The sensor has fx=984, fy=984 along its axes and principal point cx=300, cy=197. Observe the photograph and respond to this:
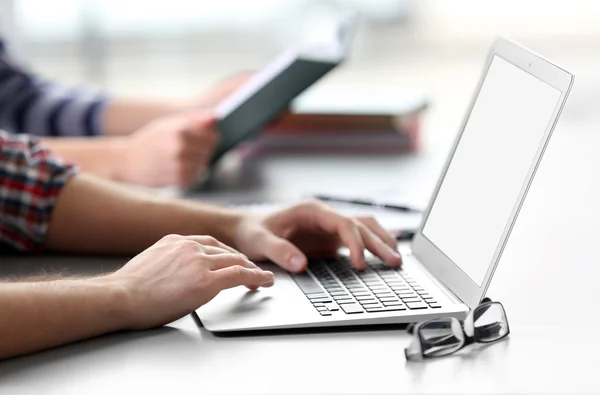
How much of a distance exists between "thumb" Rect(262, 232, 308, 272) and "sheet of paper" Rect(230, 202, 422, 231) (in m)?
0.15

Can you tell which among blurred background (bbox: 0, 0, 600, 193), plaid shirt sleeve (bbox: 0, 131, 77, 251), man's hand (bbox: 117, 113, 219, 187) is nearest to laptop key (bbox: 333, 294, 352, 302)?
plaid shirt sleeve (bbox: 0, 131, 77, 251)

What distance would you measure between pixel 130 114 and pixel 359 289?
43.2 inches

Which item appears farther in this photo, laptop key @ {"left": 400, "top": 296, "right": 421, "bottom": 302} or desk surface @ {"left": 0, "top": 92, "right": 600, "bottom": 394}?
laptop key @ {"left": 400, "top": 296, "right": 421, "bottom": 302}

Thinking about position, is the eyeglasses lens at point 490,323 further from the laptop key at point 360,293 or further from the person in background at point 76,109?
the person in background at point 76,109

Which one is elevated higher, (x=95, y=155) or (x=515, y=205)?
(x=515, y=205)

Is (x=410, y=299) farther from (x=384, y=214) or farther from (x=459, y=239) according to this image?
(x=384, y=214)

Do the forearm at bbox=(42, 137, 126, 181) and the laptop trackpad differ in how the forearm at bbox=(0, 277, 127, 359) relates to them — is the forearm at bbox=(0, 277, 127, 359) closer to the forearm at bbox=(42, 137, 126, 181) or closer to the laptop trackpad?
the laptop trackpad

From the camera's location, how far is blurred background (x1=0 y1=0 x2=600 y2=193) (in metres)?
4.98

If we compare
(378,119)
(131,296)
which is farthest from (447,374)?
(378,119)

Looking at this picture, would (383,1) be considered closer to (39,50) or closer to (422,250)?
(39,50)

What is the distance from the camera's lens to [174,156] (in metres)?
1.68

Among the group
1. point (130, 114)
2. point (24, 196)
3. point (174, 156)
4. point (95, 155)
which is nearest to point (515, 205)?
point (24, 196)

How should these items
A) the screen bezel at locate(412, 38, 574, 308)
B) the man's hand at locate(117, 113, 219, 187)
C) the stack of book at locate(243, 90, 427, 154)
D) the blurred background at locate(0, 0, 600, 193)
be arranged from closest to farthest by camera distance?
the screen bezel at locate(412, 38, 574, 308) → the man's hand at locate(117, 113, 219, 187) → the stack of book at locate(243, 90, 427, 154) → the blurred background at locate(0, 0, 600, 193)

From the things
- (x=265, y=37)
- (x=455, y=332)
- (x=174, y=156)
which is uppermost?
(x=455, y=332)
